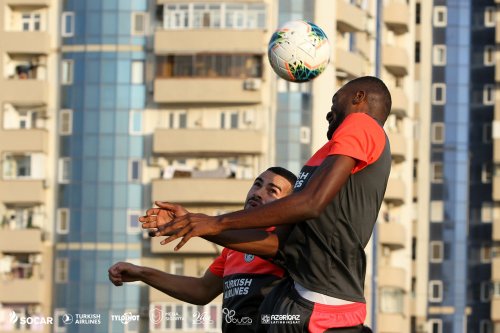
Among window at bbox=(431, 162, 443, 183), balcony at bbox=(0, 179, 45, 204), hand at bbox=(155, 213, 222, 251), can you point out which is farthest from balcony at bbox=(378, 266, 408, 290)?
hand at bbox=(155, 213, 222, 251)

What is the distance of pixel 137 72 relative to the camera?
70062mm

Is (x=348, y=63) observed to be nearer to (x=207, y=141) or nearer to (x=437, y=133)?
(x=207, y=141)

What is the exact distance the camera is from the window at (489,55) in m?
89.2

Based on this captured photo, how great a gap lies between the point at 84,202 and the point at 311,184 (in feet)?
194

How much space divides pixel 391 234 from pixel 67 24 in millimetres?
18201

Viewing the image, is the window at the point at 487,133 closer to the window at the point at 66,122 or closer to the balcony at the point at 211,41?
the balcony at the point at 211,41

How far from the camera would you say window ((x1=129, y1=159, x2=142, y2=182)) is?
225 ft

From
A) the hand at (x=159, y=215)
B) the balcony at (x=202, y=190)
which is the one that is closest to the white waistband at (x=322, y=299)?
the hand at (x=159, y=215)

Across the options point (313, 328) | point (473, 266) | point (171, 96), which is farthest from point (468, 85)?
point (313, 328)

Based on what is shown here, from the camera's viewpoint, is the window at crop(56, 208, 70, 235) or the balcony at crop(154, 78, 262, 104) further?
the window at crop(56, 208, 70, 235)

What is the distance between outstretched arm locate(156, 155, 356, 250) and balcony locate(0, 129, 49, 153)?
6072 cm

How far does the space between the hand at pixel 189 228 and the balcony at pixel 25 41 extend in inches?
2421

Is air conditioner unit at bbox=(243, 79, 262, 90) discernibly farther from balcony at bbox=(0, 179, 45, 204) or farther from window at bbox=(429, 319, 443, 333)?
window at bbox=(429, 319, 443, 333)

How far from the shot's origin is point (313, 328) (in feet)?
32.6
